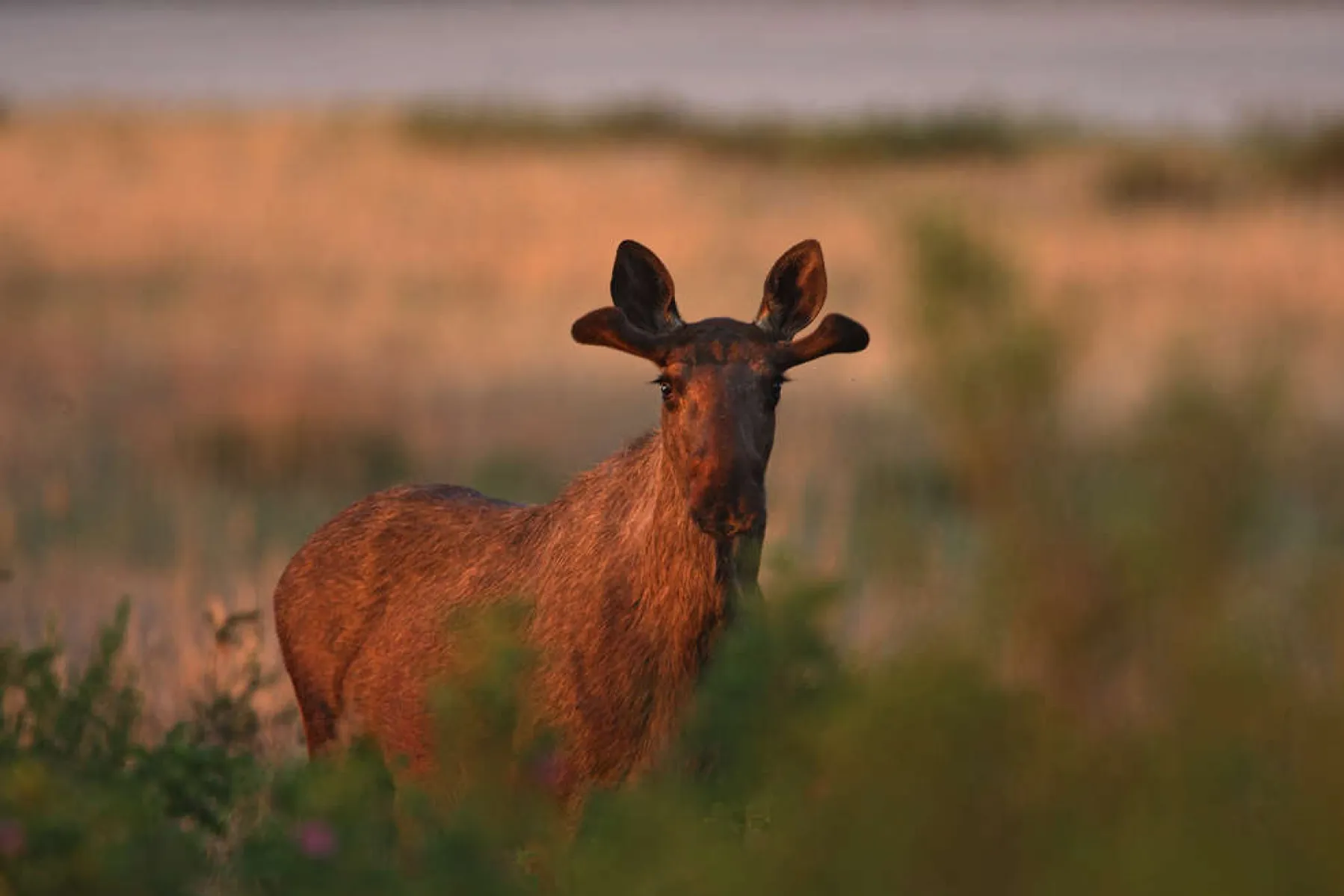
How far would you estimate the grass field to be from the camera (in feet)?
10.3

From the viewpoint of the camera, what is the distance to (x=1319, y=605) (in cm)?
318

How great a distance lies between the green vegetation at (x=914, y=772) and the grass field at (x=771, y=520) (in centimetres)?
1

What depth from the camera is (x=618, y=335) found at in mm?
→ 5695

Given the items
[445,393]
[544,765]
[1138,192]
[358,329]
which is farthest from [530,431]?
[1138,192]

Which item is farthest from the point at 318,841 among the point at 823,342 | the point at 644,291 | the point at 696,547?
the point at 644,291

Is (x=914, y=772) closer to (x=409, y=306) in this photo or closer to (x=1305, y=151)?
(x=409, y=306)

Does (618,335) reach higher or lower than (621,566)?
higher

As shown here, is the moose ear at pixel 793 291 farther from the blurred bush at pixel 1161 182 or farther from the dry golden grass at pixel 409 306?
the blurred bush at pixel 1161 182

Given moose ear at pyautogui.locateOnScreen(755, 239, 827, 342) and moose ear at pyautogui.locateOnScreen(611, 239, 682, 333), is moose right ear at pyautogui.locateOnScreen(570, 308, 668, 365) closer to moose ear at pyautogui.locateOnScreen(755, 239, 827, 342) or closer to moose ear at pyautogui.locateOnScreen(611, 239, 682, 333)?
moose ear at pyautogui.locateOnScreen(611, 239, 682, 333)

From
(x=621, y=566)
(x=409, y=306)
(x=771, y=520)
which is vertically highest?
(x=409, y=306)

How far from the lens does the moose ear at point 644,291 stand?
237 inches

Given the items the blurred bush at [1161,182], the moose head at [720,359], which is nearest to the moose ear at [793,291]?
the moose head at [720,359]

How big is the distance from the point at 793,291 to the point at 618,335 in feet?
2.56

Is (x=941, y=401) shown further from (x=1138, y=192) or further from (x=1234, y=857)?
(x=1138, y=192)
